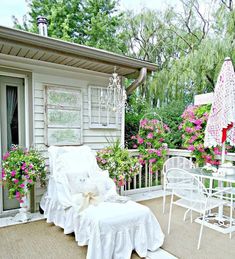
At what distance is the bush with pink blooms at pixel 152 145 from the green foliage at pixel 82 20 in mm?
5622

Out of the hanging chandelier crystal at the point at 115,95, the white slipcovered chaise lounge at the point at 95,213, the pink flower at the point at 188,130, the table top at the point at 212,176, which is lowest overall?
the white slipcovered chaise lounge at the point at 95,213

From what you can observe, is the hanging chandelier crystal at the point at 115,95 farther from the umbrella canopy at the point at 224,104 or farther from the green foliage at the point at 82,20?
the green foliage at the point at 82,20

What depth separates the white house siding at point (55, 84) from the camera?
134 inches

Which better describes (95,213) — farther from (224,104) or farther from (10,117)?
(224,104)

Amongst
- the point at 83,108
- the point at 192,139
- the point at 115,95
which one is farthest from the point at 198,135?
the point at 83,108

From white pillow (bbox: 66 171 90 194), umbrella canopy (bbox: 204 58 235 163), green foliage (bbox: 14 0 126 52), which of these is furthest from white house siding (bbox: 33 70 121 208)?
green foliage (bbox: 14 0 126 52)

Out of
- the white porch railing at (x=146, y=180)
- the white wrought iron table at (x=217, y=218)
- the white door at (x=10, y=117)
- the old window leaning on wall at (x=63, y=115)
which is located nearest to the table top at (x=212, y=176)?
the white wrought iron table at (x=217, y=218)

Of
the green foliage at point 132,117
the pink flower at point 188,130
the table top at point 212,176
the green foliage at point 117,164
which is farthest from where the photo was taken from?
the green foliage at point 132,117

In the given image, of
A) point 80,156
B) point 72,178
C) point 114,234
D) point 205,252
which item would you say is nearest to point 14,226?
point 72,178

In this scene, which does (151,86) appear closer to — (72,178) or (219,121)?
(219,121)

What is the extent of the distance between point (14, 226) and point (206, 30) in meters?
7.90

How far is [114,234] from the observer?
2131 mm

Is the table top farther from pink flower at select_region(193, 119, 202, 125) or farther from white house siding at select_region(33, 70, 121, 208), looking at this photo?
white house siding at select_region(33, 70, 121, 208)

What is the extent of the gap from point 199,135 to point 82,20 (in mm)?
8523
